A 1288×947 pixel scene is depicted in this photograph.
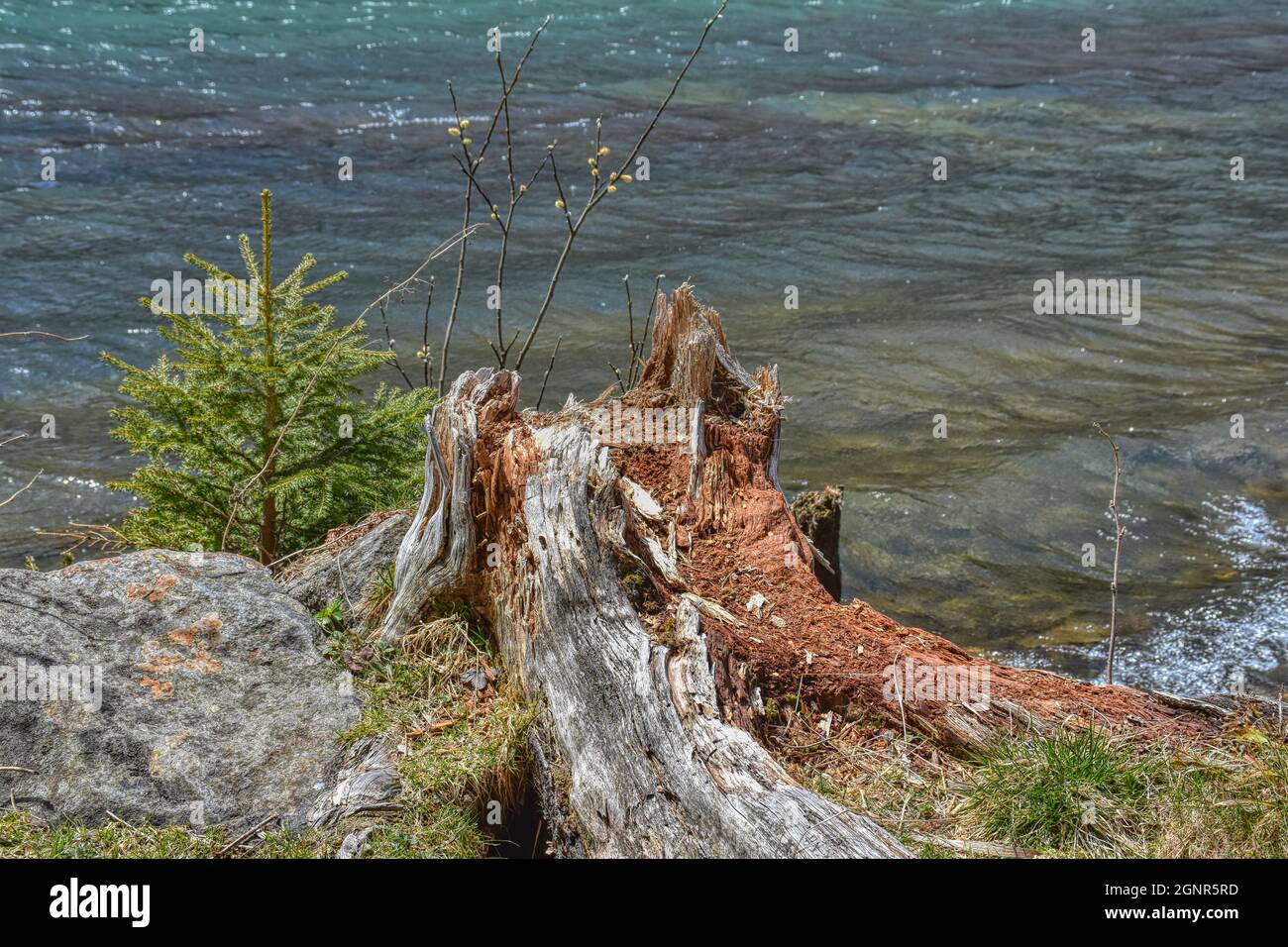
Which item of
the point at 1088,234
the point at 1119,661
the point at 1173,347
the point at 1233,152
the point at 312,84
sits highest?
the point at 312,84

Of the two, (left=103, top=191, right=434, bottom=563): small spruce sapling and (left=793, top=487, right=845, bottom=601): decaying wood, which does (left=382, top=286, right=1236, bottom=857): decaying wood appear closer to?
(left=793, top=487, right=845, bottom=601): decaying wood

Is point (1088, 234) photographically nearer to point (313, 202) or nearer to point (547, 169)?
point (547, 169)

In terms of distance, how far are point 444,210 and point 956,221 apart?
7.02 metres

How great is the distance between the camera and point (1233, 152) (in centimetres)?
2072

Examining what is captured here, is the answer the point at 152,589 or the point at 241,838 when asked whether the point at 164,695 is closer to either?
the point at 152,589

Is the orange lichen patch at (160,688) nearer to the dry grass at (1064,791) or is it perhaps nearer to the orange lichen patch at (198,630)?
the orange lichen patch at (198,630)

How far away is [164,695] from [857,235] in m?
13.8

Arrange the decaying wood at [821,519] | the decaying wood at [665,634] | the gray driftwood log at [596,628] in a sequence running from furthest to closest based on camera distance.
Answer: the decaying wood at [821,519]
the decaying wood at [665,634]
the gray driftwood log at [596,628]

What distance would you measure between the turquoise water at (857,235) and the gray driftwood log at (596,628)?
396 cm

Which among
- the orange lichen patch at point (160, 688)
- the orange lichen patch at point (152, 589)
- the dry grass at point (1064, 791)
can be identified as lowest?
the dry grass at point (1064, 791)

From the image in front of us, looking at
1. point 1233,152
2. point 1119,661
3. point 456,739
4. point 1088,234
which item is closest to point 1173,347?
point 1088,234

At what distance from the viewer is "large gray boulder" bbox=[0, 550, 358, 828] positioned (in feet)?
14.3

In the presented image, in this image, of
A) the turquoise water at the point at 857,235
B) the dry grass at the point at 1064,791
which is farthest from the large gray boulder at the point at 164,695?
the turquoise water at the point at 857,235

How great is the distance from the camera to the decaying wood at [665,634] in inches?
158
